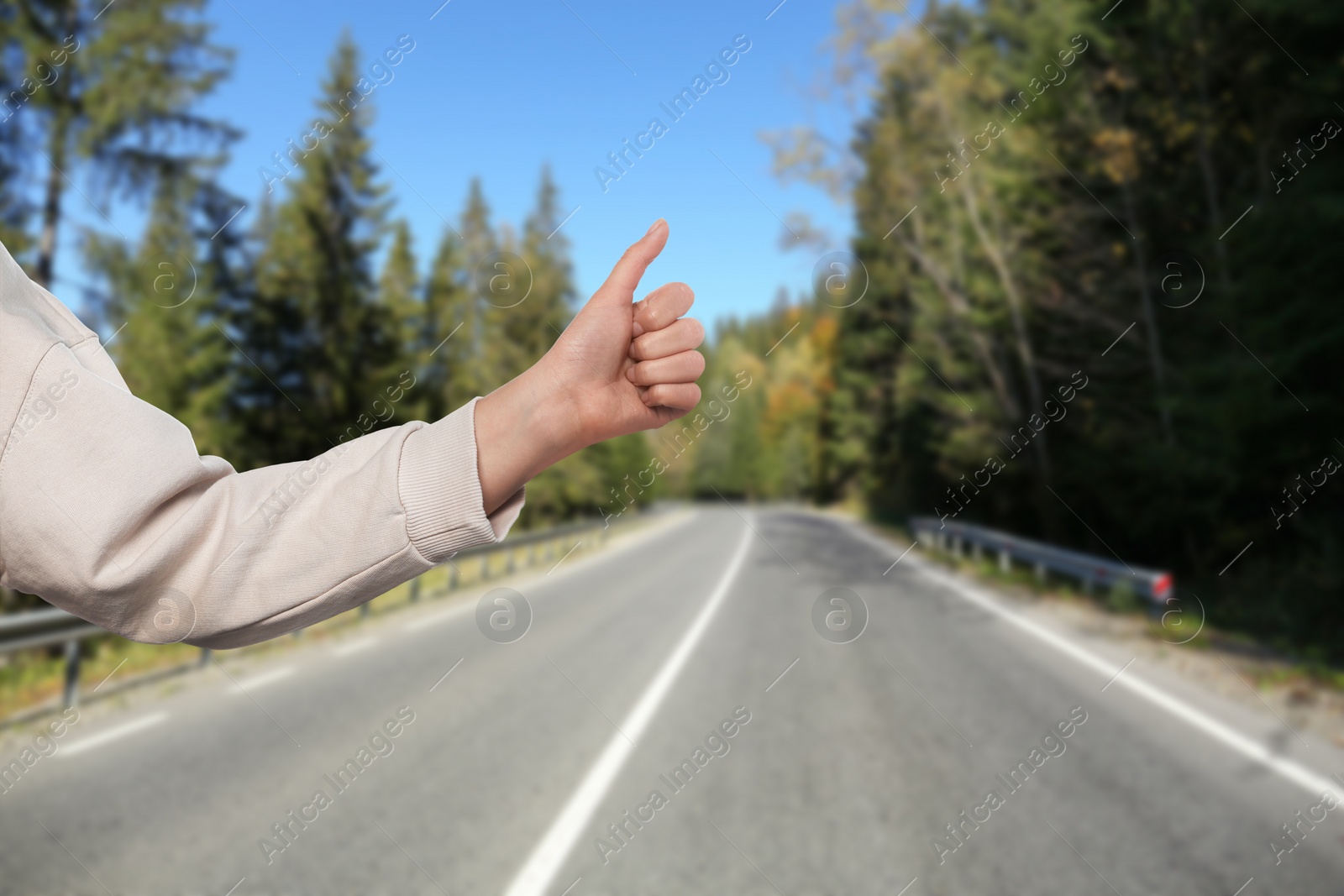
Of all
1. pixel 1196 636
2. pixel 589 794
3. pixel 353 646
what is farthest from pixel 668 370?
pixel 1196 636

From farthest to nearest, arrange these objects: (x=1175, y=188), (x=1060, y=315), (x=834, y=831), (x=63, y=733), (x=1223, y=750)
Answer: (x=1060, y=315), (x=1175, y=188), (x=63, y=733), (x=1223, y=750), (x=834, y=831)

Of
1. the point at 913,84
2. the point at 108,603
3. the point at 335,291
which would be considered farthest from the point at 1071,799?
the point at 335,291

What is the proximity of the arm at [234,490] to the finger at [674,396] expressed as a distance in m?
0.02

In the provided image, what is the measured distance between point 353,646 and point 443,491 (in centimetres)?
1029

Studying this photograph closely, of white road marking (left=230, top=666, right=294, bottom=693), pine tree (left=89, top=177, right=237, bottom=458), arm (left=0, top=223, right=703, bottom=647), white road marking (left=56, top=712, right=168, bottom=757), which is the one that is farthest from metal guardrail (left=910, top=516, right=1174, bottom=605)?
pine tree (left=89, top=177, right=237, bottom=458)

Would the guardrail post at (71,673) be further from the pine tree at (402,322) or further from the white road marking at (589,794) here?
the pine tree at (402,322)

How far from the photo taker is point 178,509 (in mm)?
1023

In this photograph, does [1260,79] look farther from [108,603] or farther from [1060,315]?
[108,603]

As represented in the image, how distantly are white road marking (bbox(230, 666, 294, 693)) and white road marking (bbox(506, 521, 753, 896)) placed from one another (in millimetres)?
3690

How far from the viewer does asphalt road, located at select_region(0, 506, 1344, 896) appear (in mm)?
4109

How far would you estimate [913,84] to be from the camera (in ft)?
67.5

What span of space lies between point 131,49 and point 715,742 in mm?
13496

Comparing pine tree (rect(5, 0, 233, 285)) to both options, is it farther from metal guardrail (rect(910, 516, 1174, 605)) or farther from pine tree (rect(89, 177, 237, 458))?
metal guardrail (rect(910, 516, 1174, 605))

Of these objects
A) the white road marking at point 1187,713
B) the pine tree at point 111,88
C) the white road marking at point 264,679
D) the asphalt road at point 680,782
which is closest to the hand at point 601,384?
the asphalt road at point 680,782
